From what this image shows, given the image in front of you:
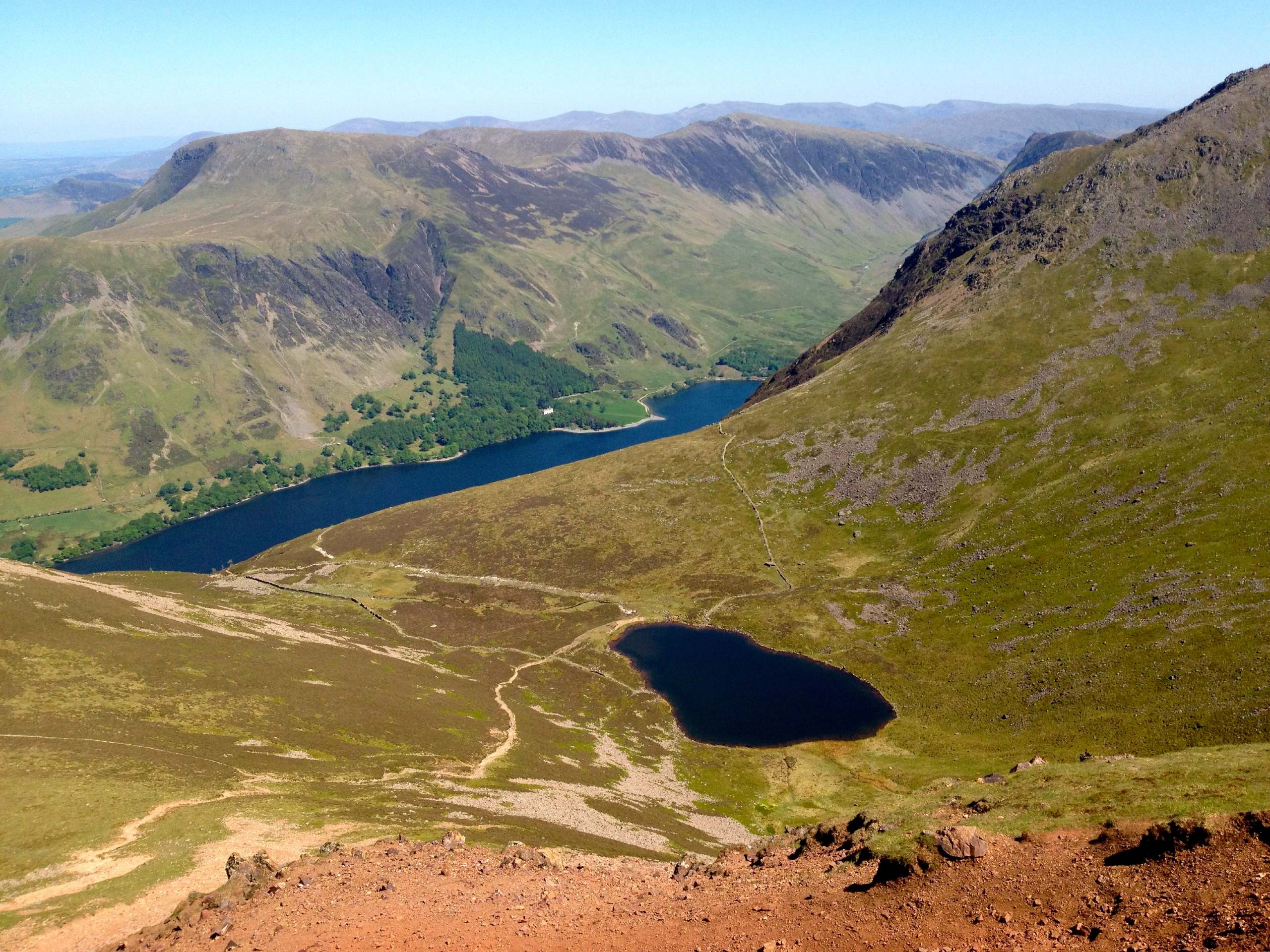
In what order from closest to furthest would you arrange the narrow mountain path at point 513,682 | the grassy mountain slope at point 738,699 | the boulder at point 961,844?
the boulder at point 961,844 < the grassy mountain slope at point 738,699 < the narrow mountain path at point 513,682

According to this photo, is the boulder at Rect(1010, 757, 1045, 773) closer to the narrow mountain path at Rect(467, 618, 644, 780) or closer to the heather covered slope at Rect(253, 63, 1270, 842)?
the heather covered slope at Rect(253, 63, 1270, 842)

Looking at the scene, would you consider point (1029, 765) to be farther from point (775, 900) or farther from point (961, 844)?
point (775, 900)

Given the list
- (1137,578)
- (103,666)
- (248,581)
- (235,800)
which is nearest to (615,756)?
(235,800)

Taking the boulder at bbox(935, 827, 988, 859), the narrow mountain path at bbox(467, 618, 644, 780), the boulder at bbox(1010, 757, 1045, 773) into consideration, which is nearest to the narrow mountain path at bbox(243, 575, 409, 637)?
the narrow mountain path at bbox(467, 618, 644, 780)

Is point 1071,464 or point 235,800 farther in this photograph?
point 1071,464

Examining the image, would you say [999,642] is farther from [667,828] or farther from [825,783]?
[667,828]

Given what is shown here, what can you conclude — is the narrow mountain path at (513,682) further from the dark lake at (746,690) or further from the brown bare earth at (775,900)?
the brown bare earth at (775,900)

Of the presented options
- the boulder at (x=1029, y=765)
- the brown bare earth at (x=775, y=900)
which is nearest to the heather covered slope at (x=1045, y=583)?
the boulder at (x=1029, y=765)
